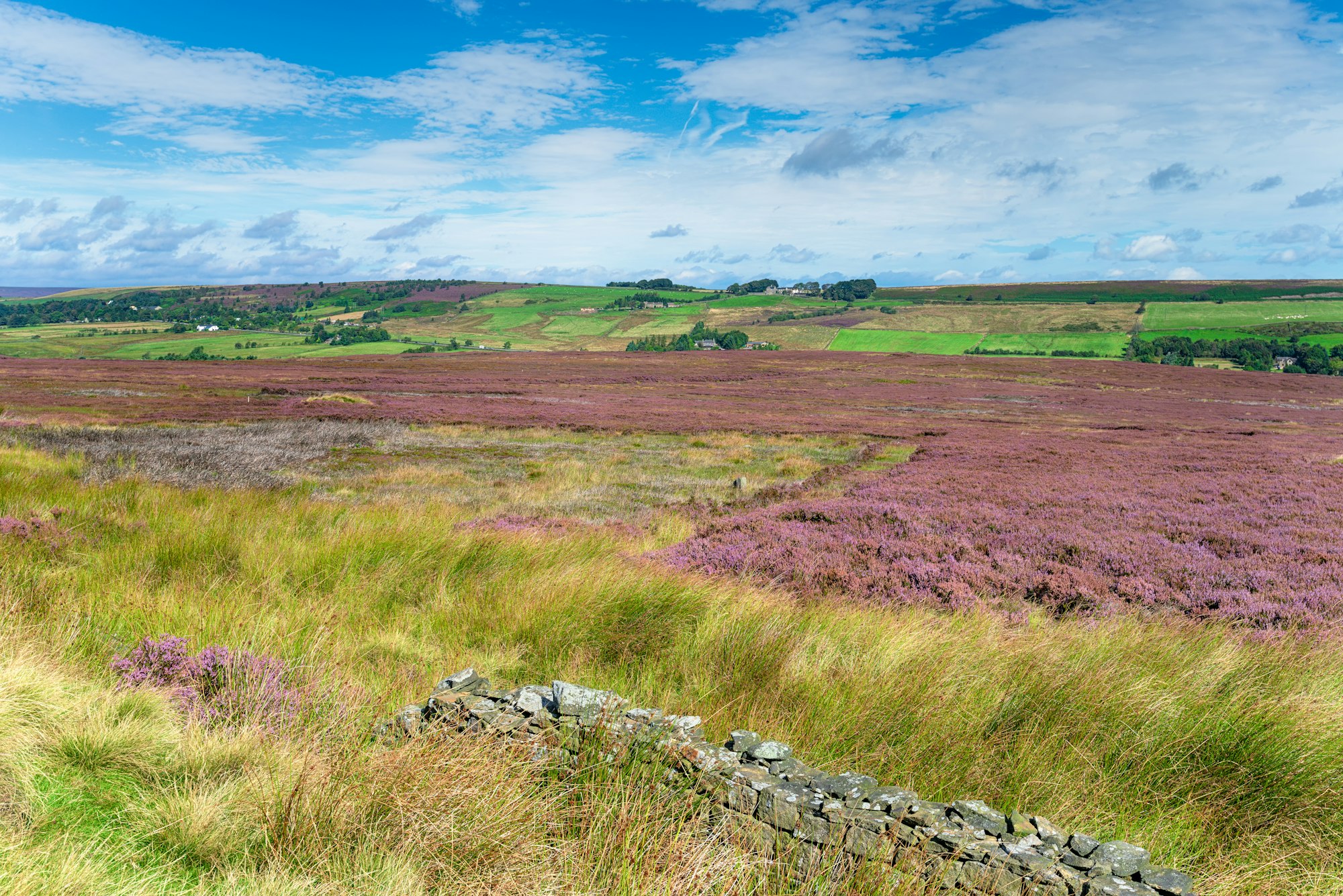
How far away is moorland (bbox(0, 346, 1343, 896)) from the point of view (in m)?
2.80

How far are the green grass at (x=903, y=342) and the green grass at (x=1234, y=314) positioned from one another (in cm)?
3450

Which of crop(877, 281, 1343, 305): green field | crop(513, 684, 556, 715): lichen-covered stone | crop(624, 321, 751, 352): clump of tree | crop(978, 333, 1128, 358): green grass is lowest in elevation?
crop(513, 684, 556, 715): lichen-covered stone

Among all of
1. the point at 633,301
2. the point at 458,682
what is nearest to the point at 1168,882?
the point at 458,682

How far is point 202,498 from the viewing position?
936cm

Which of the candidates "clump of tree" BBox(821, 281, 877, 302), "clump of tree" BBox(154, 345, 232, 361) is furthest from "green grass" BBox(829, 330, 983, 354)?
"clump of tree" BBox(154, 345, 232, 361)

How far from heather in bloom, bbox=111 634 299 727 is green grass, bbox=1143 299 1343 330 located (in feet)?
471

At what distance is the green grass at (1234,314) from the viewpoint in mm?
117562

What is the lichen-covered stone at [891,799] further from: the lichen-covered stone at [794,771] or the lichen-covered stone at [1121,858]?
the lichen-covered stone at [1121,858]

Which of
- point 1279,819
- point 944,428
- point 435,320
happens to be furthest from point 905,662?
point 435,320

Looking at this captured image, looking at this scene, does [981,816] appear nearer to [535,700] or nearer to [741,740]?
[741,740]

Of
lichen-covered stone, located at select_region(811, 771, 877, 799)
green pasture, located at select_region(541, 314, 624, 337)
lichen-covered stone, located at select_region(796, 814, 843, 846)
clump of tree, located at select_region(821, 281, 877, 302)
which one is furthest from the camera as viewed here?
clump of tree, located at select_region(821, 281, 877, 302)

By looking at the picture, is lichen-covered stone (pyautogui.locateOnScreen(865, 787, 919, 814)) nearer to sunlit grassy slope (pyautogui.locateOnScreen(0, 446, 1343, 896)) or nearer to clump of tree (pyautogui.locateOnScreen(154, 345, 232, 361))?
sunlit grassy slope (pyautogui.locateOnScreen(0, 446, 1343, 896))

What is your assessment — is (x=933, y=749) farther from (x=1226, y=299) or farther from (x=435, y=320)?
(x=1226, y=299)

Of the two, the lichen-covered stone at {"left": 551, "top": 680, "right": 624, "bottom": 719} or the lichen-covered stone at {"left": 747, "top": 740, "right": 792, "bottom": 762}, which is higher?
the lichen-covered stone at {"left": 551, "top": 680, "right": 624, "bottom": 719}
